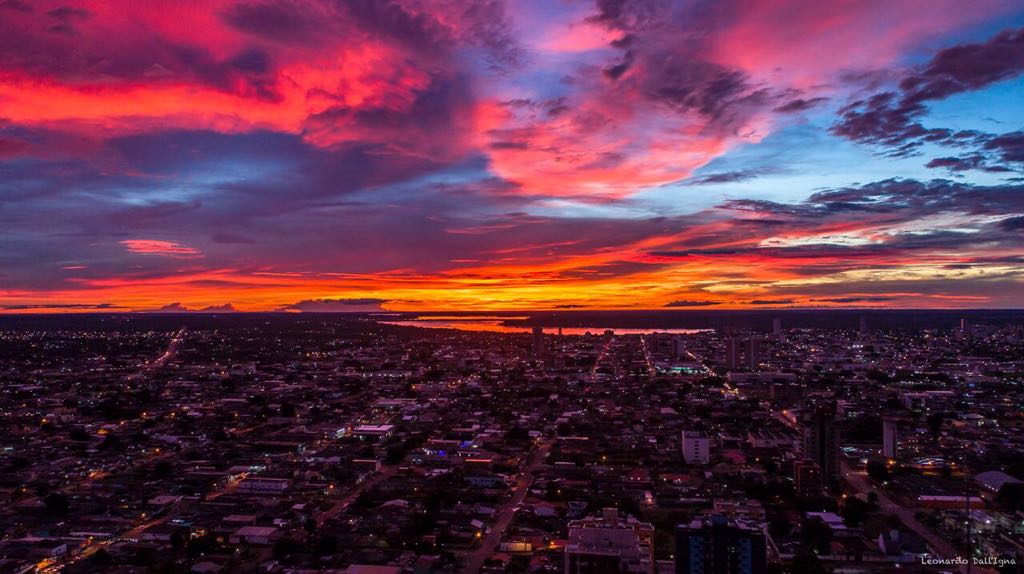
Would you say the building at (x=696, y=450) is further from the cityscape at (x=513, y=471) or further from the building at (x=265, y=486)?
the building at (x=265, y=486)

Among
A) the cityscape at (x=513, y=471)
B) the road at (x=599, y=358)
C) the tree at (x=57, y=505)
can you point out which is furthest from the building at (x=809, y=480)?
the road at (x=599, y=358)

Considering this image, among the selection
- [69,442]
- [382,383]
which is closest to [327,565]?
[69,442]

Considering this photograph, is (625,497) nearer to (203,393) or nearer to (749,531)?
(749,531)

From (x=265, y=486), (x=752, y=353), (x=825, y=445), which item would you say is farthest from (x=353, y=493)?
(x=752, y=353)

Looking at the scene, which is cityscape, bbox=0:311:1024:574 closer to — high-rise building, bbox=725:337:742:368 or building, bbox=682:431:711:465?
building, bbox=682:431:711:465

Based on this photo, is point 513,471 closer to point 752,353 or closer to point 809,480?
point 809,480

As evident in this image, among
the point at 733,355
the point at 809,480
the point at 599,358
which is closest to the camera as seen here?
the point at 809,480

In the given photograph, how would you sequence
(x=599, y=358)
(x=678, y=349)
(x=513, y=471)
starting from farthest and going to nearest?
(x=599, y=358), (x=678, y=349), (x=513, y=471)
